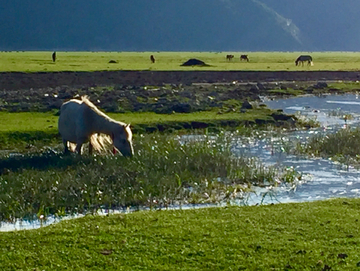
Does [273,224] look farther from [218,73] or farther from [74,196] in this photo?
[218,73]

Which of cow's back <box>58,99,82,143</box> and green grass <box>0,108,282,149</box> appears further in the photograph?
green grass <box>0,108,282,149</box>

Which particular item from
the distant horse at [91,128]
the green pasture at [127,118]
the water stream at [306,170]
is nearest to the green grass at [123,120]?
the green pasture at [127,118]

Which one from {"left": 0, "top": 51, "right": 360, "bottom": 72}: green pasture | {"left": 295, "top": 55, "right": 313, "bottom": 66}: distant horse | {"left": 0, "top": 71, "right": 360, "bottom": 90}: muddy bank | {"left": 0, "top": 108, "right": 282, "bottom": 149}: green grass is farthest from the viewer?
{"left": 295, "top": 55, "right": 313, "bottom": 66}: distant horse

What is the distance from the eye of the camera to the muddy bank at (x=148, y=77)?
157ft

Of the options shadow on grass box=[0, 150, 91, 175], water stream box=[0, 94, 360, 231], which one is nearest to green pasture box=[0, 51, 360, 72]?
water stream box=[0, 94, 360, 231]

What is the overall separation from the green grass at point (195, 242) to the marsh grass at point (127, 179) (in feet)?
6.97

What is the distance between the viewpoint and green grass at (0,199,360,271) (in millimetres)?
9359

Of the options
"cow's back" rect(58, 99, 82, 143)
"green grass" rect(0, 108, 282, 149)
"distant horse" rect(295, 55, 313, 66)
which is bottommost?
"green grass" rect(0, 108, 282, 149)

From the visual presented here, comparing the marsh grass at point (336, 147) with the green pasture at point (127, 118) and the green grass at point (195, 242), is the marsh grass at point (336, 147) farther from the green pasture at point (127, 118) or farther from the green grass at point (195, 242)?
the green grass at point (195, 242)

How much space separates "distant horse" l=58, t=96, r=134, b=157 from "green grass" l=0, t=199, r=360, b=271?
18.6 feet

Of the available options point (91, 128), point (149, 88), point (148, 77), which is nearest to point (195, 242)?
point (91, 128)

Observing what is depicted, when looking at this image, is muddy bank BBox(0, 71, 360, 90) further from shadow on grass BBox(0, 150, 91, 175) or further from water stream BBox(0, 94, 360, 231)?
shadow on grass BBox(0, 150, 91, 175)

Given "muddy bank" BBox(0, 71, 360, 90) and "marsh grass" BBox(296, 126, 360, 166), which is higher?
"muddy bank" BBox(0, 71, 360, 90)

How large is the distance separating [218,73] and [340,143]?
1522 inches
